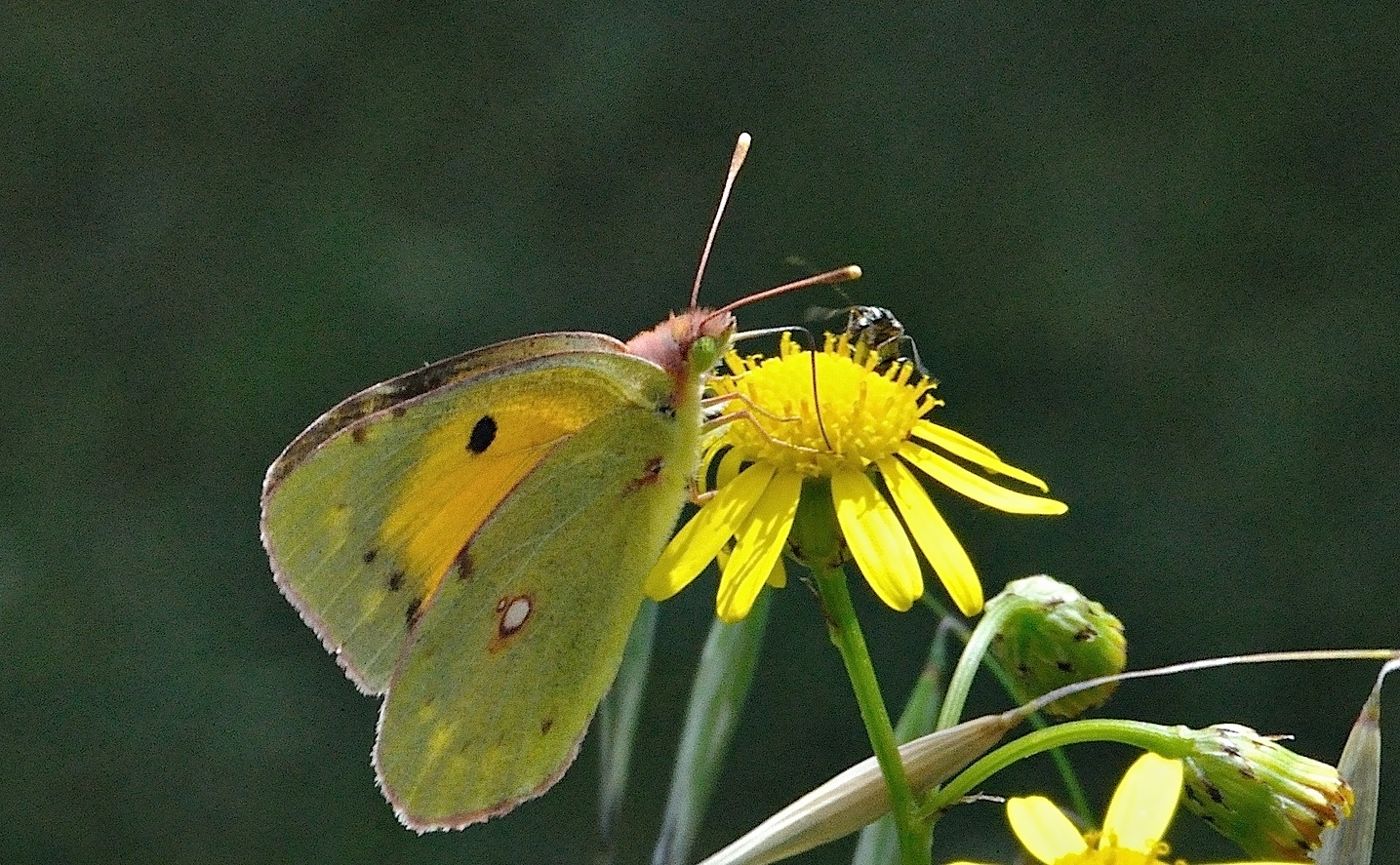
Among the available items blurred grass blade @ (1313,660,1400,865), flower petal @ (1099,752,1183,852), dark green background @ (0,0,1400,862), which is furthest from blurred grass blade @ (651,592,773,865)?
dark green background @ (0,0,1400,862)

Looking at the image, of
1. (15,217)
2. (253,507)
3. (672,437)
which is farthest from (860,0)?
(672,437)

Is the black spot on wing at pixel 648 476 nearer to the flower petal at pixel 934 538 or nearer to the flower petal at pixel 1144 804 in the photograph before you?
the flower petal at pixel 934 538

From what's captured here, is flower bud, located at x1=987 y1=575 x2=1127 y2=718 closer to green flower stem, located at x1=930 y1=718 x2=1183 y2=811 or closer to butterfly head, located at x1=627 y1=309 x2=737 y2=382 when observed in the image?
green flower stem, located at x1=930 y1=718 x2=1183 y2=811

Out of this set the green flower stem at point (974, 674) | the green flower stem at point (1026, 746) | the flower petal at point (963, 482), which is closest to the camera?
the green flower stem at point (1026, 746)

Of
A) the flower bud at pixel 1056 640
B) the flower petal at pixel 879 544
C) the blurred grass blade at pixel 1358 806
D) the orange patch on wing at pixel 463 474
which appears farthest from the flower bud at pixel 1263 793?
the orange patch on wing at pixel 463 474

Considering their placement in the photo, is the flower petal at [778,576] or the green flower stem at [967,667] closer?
the green flower stem at [967,667]

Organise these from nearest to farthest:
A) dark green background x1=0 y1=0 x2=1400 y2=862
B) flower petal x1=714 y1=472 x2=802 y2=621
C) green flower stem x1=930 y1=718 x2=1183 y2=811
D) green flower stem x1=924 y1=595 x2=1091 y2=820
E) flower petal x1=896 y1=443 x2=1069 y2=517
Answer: green flower stem x1=930 y1=718 x2=1183 y2=811
green flower stem x1=924 y1=595 x2=1091 y2=820
flower petal x1=714 y1=472 x2=802 y2=621
flower petal x1=896 y1=443 x2=1069 y2=517
dark green background x1=0 y1=0 x2=1400 y2=862
